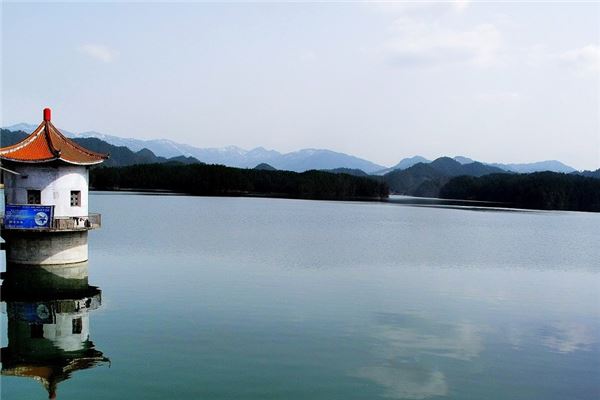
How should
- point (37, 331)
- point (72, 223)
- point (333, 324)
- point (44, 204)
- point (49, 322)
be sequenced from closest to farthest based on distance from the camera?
1. point (37, 331)
2. point (49, 322)
3. point (333, 324)
4. point (44, 204)
5. point (72, 223)

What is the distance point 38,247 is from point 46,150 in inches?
266

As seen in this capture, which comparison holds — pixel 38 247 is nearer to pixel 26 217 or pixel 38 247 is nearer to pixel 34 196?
pixel 26 217

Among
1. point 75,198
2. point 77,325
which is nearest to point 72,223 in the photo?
point 75,198

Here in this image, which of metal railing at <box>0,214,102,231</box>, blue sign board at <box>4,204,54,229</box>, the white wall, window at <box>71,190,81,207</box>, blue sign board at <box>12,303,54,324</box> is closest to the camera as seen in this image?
blue sign board at <box>12,303,54,324</box>

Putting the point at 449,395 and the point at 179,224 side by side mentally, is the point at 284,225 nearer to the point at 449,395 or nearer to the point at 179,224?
the point at 179,224

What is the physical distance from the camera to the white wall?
3453 centimetres

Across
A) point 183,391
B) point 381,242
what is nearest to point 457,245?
point 381,242

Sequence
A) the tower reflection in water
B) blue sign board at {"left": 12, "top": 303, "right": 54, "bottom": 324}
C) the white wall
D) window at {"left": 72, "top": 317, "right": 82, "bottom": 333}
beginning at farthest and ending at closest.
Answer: the white wall
blue sign board at {"left": 12, "top": 303, "right": 54, "bottom": 324}
window at {"left": 72, "top": 317, "right": 82, "bottom": 333}
the tower reflection in water

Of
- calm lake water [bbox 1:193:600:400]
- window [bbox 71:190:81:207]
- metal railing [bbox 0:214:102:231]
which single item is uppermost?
window [bbox 71:190:81:207]

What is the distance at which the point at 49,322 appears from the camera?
2408 centimetres

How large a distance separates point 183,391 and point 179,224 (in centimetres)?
5821

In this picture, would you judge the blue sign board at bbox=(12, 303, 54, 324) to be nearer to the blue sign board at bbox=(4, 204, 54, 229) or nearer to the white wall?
the blue sign board at bbox=(4, 204, 54, 229)

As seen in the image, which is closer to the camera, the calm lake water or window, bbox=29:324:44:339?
the calm lake water

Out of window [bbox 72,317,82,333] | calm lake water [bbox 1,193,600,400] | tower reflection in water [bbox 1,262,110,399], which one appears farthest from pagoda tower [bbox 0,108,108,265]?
window [bbox 72,317,82,333]
